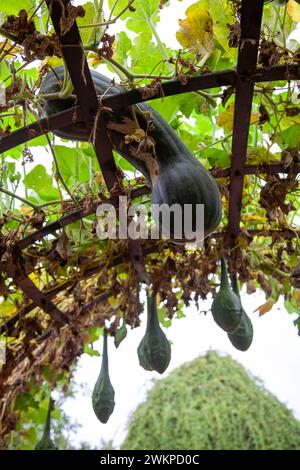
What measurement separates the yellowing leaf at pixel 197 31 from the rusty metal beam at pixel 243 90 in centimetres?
13

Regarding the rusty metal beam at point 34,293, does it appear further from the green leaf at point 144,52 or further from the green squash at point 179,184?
the green leaf at point 144,52

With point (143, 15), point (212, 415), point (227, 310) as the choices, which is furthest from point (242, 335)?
point (212, 415)

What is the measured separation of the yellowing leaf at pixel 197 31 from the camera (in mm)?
802

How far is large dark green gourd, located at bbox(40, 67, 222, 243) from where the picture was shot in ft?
2.57

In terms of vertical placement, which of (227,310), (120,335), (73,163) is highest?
(73,163)

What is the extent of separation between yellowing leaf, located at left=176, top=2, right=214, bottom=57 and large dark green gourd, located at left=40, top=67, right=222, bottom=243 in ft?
0.41

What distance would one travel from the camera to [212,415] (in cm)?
381

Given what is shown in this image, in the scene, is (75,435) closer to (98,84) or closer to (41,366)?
(41,366)

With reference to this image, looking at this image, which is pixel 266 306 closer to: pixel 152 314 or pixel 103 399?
pixel 152 314

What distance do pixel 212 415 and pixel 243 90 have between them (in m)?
3.49

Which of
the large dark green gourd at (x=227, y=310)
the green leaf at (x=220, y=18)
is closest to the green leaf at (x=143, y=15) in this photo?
the green leaf at (x=220, y=18)

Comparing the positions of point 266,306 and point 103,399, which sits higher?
point 266,306

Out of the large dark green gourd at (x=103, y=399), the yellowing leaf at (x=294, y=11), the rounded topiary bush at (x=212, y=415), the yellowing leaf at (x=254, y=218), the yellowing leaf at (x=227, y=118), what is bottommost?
the rounded topiary bush at (x=212, y=415)

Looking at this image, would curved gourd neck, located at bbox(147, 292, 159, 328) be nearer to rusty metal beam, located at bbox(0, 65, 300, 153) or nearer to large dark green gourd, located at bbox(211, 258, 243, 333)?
large dark green gourd, located at bbox(211, 258, 243, 333)
